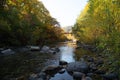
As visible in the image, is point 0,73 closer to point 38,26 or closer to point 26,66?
point 26,66

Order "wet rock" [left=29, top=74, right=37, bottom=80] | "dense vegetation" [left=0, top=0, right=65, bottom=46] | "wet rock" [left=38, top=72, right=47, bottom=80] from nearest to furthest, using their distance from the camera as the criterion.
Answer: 1. "wet rock" [left=29, top=74, right=37, bottom=80]
2. "wet rock" [left=38, top=72, right=47, bottom=80]
3. "dense vegetation" [left=0, top=0, right=65, bottom=46]

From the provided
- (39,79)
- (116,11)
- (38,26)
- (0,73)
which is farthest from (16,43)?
(116,11)

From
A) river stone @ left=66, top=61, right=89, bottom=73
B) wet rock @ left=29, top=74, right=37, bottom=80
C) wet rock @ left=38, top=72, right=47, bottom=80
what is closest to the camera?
wet rock @ left=29, top=74, right=37, bottom=80

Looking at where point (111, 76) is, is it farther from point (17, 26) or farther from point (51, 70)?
point (17, 26)

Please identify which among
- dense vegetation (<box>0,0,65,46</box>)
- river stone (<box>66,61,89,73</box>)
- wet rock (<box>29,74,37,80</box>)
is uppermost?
dense vegetation (<box>0,0,65,46</box>)

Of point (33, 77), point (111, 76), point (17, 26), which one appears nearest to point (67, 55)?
point (17, 26)

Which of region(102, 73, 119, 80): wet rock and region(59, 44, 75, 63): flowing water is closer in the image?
region(102, 73, 119, 80): wet rock

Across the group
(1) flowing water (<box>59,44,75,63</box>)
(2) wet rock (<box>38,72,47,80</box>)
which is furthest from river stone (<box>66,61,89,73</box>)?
(1) flowing water (<box>59,44,75,63</box>)

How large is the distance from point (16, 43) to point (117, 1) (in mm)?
25584

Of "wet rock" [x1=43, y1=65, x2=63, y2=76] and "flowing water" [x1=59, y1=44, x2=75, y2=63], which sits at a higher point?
"flowing water" [x1=59, y1=44, x2=75, y2=63]

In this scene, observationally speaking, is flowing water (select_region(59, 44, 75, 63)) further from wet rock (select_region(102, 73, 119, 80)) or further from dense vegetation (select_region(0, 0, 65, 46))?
wet rock (select_region(102, 73, 119, 80))

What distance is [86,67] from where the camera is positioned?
18.2 m

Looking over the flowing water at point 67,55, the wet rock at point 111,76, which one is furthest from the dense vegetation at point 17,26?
the wet rock at point 111,76

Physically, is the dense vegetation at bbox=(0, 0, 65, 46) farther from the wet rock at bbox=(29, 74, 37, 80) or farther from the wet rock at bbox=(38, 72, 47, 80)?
the wet rock at bbox=(38, 72, 47, 80)
